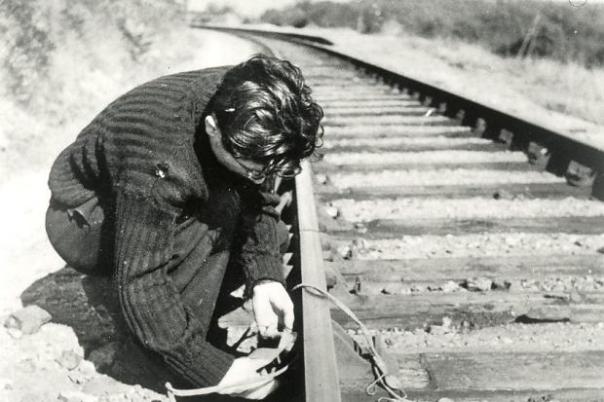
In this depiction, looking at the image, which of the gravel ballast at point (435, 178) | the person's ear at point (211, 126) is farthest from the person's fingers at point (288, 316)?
the gravel ballast at point (435, 178)

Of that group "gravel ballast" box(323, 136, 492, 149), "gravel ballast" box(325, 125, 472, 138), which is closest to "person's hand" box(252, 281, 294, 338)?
"gravel ballast" box(323, 136, 492, 149)

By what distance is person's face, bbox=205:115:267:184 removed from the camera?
1691 mm

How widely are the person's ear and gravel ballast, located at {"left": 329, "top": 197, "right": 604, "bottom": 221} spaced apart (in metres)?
1.83

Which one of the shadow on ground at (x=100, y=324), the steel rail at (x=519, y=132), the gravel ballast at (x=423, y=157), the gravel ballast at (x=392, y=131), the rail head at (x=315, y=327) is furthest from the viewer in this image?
the gravel ballast at (x=392, y=131)

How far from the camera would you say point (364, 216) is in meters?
3.48

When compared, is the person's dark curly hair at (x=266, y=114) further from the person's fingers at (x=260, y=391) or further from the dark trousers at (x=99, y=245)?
the person's fingers at (x=260, y=391)

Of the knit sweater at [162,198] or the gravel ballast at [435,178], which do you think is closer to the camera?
the knit sweater at [162,198]

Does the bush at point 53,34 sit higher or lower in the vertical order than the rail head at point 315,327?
higher

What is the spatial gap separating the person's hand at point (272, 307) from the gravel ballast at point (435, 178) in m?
1.90

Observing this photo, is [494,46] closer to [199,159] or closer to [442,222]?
[442,222]

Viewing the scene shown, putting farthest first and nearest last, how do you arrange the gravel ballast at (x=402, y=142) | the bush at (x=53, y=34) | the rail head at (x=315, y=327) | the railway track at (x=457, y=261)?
the bush at (x=53, y=34) → the gravel ballast at (x=402, y=142) → the railway track at (x=457, y=261) → the rail head at (x=315, y=327)

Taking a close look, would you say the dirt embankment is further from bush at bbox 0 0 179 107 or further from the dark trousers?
the dark trousers

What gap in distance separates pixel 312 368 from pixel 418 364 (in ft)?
1.74

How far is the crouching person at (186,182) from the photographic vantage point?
1.63m
